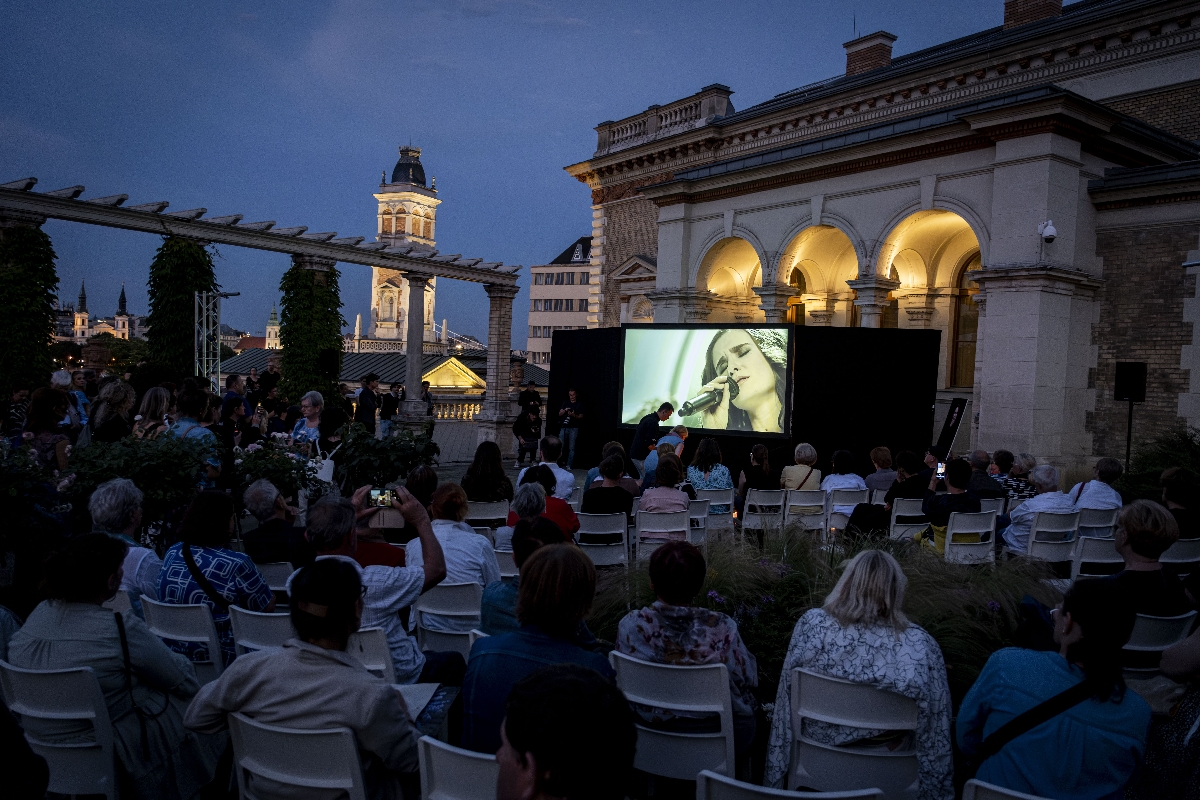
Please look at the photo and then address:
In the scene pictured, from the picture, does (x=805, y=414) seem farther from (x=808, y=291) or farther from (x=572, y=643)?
(x=572, y=643)

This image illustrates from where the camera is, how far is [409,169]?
116250 millimetres

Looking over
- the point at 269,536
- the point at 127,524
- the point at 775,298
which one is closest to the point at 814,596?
the point at 269,536

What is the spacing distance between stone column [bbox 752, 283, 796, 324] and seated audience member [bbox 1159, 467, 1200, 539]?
10.9 meters

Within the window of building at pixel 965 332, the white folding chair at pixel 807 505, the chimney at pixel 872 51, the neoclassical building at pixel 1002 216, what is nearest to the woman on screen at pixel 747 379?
the neoclassical building at pixel 1002 216

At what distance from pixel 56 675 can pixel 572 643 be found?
1647 mm

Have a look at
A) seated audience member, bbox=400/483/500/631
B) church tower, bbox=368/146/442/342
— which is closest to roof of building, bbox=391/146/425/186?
church tower, bbox=368/146/442/342

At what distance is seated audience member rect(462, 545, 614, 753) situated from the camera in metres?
2.48

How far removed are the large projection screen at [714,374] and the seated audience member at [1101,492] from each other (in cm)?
576

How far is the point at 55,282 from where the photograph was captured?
38.1ft

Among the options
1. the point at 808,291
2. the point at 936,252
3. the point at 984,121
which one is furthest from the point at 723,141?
the point at 984,121

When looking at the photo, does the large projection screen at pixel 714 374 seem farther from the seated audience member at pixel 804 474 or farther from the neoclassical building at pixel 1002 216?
the seated audience member at pixel 804 474

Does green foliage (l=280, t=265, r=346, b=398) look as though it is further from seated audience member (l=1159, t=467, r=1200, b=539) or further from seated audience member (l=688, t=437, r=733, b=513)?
seated audience member (l=1159, t=467, r=1200, b=539)

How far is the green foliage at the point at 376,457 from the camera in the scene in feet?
23.7

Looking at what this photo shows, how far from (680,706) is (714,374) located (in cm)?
1080
